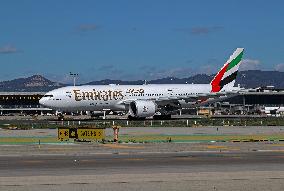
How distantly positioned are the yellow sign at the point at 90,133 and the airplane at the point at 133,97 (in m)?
37.1

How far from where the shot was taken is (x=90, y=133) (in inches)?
1983

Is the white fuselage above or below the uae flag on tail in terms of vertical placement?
below

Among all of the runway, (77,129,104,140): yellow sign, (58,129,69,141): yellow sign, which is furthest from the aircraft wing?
the runway

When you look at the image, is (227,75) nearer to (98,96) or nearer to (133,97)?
(133,97)

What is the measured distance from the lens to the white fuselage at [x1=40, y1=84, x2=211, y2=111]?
8938 cm

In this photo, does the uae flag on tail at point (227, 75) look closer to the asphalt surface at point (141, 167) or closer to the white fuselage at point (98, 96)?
the white fuselage at point (98, 96)

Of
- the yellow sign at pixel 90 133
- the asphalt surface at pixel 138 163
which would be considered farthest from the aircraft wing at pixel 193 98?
the asphalt surface at pixel 138 163

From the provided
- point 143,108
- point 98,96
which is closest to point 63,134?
point 143,108

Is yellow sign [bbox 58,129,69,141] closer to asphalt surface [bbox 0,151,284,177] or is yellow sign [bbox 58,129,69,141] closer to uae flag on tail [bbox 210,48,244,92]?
asphalt surface [bbox 0,151,284,177]

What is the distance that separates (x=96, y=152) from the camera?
38.6 meters

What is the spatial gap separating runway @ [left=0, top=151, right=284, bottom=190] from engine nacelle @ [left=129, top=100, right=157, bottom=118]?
50.1 metres

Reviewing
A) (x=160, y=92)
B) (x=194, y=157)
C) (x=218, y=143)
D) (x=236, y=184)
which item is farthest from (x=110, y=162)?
(x=160, y=92)

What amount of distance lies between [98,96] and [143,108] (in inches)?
280

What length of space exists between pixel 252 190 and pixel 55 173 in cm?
894
